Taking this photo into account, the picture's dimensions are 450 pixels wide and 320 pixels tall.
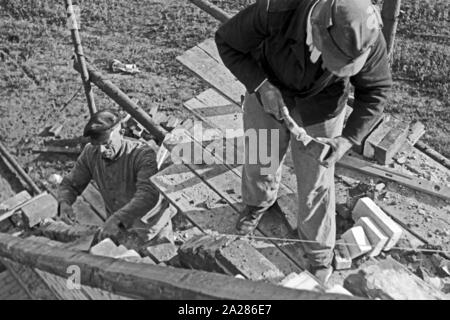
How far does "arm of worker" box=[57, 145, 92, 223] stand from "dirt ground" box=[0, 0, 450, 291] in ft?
5.41

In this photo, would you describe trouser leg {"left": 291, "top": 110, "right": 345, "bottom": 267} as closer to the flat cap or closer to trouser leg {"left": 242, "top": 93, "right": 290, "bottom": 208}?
trouser leg {"left": 242, "top": 93, "right": 290, "bottom": 208}

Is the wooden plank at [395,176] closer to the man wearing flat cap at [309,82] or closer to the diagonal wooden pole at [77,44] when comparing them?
the man wearing flat cap at [309,82]

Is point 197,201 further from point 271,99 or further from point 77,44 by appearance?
point 77,44

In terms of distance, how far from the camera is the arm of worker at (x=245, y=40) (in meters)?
3.40

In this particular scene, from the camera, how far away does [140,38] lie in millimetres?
9055

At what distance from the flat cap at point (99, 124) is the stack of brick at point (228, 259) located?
1.48 metres

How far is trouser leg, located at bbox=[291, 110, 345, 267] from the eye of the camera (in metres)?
3.79

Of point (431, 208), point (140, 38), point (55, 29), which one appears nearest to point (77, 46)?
point (140, 38)

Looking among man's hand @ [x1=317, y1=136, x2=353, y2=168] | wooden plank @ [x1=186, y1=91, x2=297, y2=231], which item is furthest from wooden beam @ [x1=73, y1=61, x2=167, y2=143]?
man's hand @ [x1=317, y1=136, x2=353, y2=168]

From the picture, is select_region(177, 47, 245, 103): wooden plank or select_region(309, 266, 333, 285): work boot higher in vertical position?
select_region(177, 47, 245, 103): wooden plank

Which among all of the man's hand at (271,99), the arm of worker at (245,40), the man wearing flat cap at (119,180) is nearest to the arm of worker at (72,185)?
the man wearing flat cap at (119,180)
